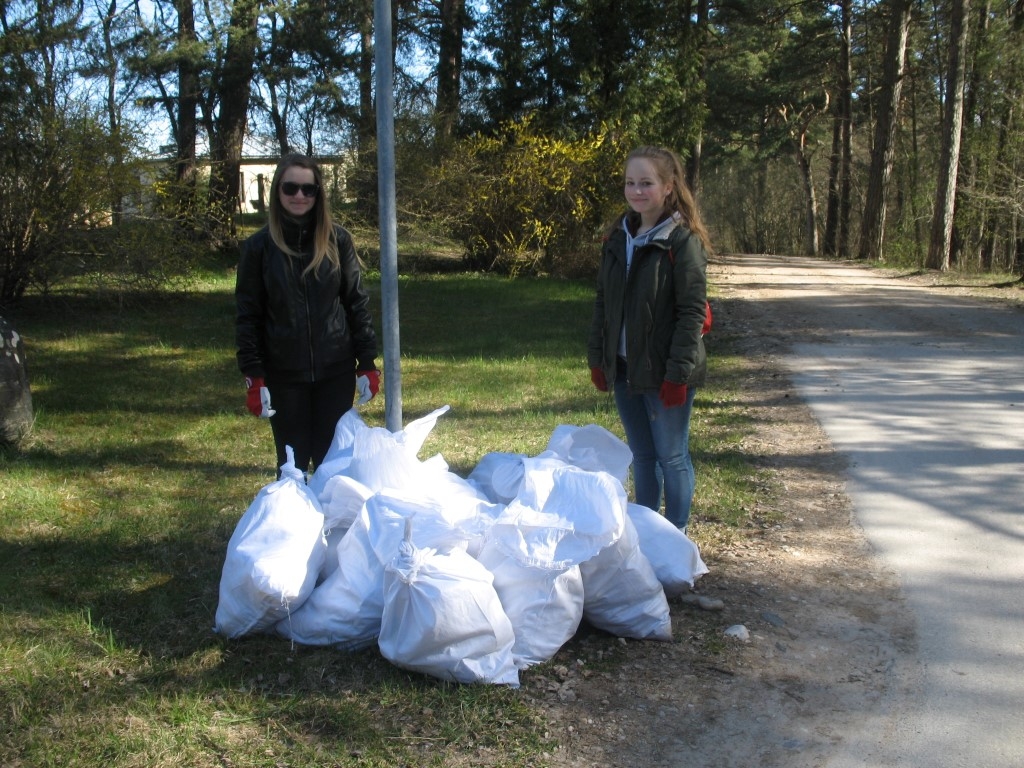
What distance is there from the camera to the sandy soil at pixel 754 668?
277cm

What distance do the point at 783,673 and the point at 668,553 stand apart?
2.24ft

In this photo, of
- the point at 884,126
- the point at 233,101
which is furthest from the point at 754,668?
the point at 884,126

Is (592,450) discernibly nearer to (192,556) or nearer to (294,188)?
(294,188)

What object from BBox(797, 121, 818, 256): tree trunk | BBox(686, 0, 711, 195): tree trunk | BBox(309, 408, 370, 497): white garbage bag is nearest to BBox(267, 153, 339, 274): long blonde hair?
BBox(309, 408, 370, 497): white garbage bag

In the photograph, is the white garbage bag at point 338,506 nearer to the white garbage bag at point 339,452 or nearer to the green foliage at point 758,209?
the white garbage bag at point 339,452

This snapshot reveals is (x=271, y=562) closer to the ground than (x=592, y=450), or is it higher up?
closer to the ground

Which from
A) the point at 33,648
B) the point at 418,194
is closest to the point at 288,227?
the point at 33,648

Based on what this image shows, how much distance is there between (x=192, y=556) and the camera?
168 inches

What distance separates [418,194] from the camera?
17.8 metres

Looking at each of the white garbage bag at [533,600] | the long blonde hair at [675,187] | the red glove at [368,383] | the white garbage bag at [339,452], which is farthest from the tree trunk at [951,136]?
the white garbage bag at [533,600]

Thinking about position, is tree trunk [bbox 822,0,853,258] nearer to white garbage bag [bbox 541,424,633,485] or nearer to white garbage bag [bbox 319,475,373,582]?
white garbage bag [bbox 541,424,633,485]

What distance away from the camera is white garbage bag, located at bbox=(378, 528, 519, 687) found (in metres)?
3.00

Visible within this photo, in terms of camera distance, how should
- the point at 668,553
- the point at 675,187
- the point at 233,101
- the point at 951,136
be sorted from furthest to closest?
the point at 951,136 → the point at 233,101 → the point at 675,187 → the point at 668,553

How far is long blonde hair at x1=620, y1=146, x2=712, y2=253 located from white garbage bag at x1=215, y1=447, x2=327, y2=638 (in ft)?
6.16
